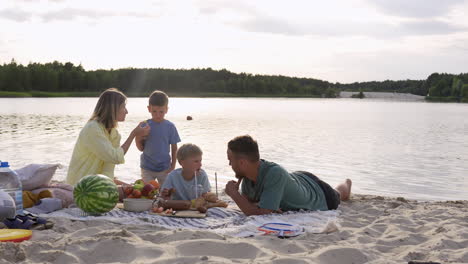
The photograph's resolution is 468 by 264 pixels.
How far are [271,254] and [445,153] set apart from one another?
43.8 ft

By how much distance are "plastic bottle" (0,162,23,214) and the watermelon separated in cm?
66

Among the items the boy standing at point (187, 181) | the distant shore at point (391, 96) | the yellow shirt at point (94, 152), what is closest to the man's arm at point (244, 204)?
the boy standing at point (187, 181)

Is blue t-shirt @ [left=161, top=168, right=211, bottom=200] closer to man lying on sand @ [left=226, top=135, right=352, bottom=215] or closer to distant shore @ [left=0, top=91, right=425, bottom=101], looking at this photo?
man lying on sand @ [left=226, top=135, right=352, bottom=215]

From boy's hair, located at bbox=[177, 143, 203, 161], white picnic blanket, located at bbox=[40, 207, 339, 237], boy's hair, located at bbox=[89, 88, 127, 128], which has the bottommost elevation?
white picnic blanket, located at bbox=[40, 207, 339, 237]

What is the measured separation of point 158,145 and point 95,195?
210 centimetres

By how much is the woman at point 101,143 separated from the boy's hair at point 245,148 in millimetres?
1868

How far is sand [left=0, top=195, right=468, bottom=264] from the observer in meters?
4.26

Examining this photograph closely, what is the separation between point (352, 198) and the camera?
7914 mm

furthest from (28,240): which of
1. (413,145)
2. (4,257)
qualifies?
Answer: (413,145)

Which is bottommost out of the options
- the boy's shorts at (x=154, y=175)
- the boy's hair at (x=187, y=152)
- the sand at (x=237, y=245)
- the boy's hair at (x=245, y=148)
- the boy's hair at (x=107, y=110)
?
the sand at (x=237, y=245)

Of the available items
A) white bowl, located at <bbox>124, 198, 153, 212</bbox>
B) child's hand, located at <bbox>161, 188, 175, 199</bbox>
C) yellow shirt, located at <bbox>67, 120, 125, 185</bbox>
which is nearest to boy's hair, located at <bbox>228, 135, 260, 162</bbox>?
child's hand, located at <bbox>161, 188, 175, 199</bbox>

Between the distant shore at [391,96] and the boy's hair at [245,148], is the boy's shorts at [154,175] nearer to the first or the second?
the boy's hair at [245,148]

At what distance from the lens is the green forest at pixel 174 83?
10938 cm

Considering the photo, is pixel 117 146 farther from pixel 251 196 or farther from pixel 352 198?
pixel 352 198
